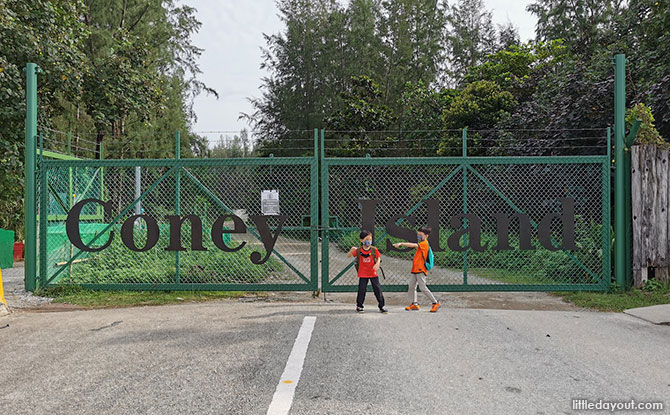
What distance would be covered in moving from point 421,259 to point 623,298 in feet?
10.8

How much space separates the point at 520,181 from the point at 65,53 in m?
12.3

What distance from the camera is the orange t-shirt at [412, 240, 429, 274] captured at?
7316 millimetres

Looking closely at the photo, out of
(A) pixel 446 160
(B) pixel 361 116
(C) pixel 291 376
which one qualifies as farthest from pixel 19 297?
(B) pixel 361 116

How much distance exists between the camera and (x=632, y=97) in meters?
12.0

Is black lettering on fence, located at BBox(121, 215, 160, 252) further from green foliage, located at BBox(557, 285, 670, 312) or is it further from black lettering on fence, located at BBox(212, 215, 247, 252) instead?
Result: green foliage, located at BBox(557, 285, 670, 312)

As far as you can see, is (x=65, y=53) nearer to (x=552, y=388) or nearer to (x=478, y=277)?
(x=478, y=277)

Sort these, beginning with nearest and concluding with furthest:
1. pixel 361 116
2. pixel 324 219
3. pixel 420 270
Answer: pixel 420 270
pixel 324 219
pixel 361 116

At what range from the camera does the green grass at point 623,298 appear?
7.56 metres

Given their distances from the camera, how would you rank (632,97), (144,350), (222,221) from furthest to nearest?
(632,97) < (222,221) < (144,350)

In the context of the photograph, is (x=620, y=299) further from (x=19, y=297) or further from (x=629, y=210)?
(x=19, y=297)

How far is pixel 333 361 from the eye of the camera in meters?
4.82

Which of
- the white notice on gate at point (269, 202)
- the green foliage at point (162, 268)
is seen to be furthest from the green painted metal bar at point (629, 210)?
the green foliage at point (162, 268)

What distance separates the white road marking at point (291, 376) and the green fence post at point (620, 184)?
17.4ft

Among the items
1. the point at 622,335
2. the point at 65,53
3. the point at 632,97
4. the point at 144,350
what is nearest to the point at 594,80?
the point at 632,97
